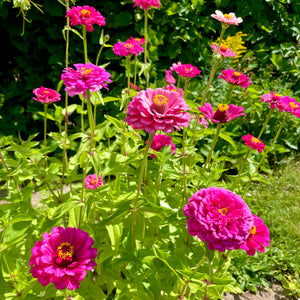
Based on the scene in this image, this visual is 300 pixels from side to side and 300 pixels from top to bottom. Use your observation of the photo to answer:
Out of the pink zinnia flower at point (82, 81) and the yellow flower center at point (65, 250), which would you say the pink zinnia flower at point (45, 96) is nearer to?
the pink zinnia flower at point (82, 81)

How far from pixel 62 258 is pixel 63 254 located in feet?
0.04

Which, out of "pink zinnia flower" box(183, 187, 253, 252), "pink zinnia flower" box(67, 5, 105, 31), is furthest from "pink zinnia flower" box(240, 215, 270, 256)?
"pink zinnia flower" box(67, 5, 105, 31)

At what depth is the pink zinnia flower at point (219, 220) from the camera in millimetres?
908

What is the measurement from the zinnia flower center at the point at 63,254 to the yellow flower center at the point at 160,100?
569mm

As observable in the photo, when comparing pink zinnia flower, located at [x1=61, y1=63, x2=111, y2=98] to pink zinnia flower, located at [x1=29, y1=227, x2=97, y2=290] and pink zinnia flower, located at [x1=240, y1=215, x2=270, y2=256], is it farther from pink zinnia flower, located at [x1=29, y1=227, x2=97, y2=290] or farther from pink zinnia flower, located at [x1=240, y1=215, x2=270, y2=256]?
pink zinnia flower, located at [x1=240, y1=215, x2=270, y2=256]

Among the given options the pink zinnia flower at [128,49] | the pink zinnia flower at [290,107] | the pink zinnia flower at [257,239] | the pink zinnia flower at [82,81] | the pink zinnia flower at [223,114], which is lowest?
the pink zinnia flower at [257,239]

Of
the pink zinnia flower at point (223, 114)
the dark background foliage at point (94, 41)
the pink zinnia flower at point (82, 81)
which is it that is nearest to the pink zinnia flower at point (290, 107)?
the pink zinnia flower at point (223, 114)

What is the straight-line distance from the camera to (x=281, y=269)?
2154 mm

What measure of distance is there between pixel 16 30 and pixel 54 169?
1.80 m

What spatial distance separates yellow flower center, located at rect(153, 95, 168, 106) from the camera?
0.95 m

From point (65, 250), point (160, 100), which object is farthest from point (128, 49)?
point (65, 250)

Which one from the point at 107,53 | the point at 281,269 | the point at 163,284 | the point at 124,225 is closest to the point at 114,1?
the point at 107,53

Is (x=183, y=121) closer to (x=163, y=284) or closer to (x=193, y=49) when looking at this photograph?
(x=163, y=284)

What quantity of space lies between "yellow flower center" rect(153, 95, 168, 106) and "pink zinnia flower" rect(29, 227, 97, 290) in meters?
0.53
